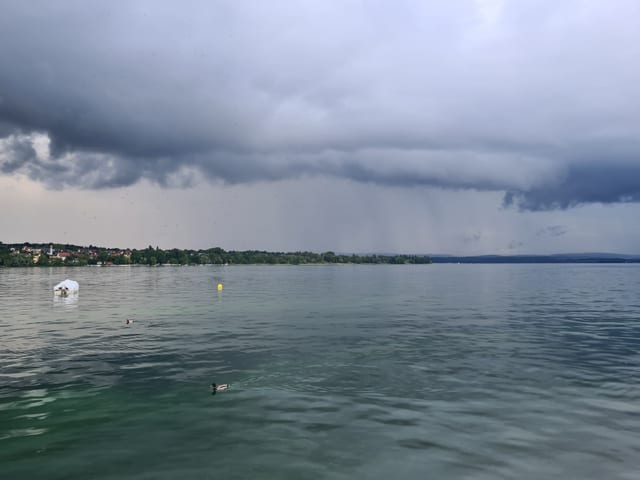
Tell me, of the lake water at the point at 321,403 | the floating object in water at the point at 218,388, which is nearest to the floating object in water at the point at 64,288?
the lake water at the point at 321,403

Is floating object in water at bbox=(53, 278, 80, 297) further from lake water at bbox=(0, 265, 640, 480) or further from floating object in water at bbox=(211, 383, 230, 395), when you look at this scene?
floating object in water at bbox=(211, 383, 230, 395)

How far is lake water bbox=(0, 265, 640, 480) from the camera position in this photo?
66.0 feet

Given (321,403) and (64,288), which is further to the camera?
(64,288)

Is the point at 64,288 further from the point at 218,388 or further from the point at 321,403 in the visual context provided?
the point at 321,403

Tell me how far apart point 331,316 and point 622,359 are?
130 feet

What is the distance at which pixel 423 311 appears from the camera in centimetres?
7856

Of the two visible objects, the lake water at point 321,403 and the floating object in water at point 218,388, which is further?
the floating object in water at point 218,388

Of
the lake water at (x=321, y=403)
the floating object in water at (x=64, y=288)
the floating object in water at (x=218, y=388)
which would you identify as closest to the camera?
the lake water at (x=321, y=403)

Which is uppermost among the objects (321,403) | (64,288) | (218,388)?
(64,288)

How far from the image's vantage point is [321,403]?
2800cm

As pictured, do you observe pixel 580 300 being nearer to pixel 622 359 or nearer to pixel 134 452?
pixel 622 359

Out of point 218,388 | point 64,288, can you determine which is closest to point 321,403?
point 218,388

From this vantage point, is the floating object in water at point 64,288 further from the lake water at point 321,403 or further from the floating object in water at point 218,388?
the floating object in water at point 218,388

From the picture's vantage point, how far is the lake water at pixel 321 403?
66.0 feet
